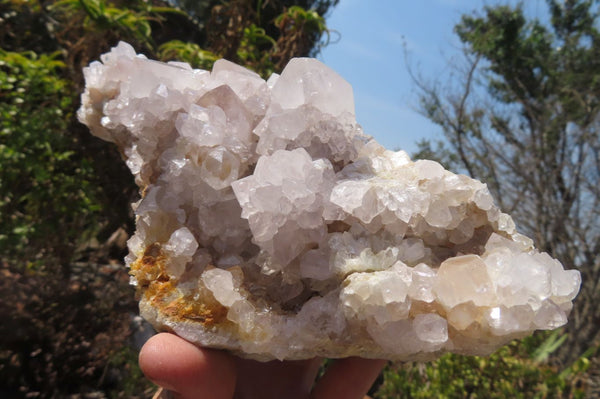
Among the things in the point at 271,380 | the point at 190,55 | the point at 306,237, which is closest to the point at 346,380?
the point at 271,380

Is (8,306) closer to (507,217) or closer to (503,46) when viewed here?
(507,217)

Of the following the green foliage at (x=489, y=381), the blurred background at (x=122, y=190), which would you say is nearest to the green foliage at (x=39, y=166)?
the blurred background at (x=122, y=190)

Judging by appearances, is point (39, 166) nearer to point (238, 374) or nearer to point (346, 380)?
point (238, 374)

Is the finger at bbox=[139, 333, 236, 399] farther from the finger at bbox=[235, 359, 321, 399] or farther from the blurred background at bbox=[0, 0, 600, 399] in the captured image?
the blurred background at bbox=[0, 0, 600, 399]

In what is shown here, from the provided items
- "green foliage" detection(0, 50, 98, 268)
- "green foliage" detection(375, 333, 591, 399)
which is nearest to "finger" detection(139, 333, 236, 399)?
"green foliage" detection(375, 333, 591, 399)

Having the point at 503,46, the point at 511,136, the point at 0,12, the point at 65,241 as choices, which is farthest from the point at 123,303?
the point at 503,46

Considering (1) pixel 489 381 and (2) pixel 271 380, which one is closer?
(2) pixel 271 380
